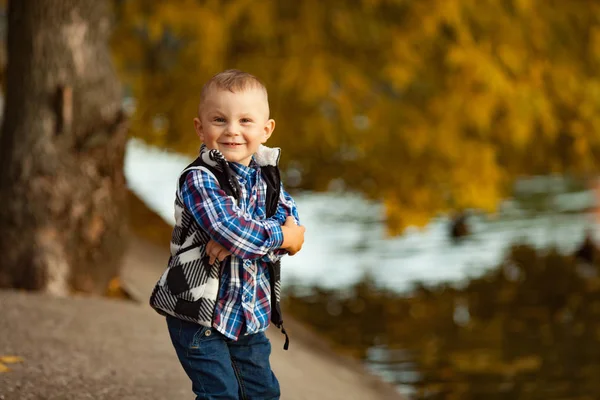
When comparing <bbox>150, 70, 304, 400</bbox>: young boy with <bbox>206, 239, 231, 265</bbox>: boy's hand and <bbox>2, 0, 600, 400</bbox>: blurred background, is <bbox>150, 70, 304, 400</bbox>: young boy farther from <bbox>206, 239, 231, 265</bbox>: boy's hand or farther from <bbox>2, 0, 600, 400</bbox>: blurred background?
<bbox>2, 0, 600, 400</bbox>: blurred background

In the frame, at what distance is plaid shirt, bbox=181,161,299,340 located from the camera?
303cm

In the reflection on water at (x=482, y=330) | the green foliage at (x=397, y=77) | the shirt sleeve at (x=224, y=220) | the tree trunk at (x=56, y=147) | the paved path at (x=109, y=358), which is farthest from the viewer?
the reflection on water at (x=482, y=330)

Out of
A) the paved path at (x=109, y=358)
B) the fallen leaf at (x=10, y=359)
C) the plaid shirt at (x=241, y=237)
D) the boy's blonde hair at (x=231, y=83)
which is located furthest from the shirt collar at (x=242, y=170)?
the fallen leaf at (x=10, y=359)

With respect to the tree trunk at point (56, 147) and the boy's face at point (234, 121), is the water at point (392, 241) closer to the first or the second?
the tree trunk at point (56, 147)

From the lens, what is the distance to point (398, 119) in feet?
29.5

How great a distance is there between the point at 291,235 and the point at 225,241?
0.25 m

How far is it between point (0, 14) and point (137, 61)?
2.41 metres

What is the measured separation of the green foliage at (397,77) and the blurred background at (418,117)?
2cm

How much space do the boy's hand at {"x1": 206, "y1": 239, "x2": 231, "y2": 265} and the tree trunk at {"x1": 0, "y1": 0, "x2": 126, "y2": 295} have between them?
3.66 metres

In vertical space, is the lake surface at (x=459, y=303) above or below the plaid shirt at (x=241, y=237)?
above

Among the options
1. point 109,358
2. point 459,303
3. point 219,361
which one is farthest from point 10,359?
point 459,303

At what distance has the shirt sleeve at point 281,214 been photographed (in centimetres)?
322

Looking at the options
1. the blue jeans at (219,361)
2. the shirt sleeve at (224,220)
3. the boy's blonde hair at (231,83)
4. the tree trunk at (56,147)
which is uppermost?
the tree trunk at (56,147)

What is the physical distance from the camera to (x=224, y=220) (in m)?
3.02
